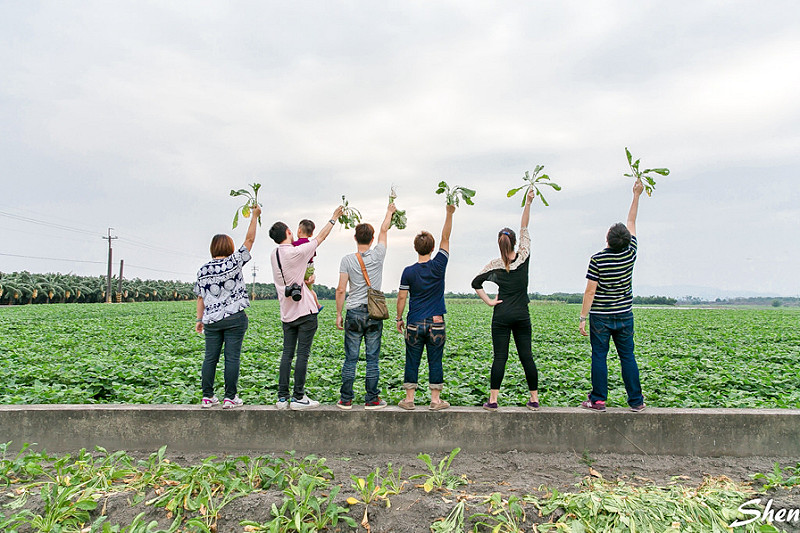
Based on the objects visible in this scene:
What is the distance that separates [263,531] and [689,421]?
3757 millimetres

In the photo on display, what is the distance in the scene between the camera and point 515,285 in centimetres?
479

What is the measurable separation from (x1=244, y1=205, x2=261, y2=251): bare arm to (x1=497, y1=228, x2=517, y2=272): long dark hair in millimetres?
2361

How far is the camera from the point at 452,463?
4.34m

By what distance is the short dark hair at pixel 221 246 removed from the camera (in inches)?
191

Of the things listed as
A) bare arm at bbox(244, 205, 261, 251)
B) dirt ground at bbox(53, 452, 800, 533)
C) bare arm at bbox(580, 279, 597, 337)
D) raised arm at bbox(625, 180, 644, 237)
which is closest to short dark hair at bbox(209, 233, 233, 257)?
bare arm at bbox(244, 205, 261, 251)

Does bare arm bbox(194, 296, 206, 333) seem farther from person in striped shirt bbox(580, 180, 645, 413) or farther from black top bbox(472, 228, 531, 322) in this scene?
person in striped shirt bbox(580, 180, 645, 413)

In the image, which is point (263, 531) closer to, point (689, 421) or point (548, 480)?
point (548, 480)

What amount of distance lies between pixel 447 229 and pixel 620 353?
2.04 meters

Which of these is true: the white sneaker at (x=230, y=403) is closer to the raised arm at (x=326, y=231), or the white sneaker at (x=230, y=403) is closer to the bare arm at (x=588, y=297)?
the raised arm at (x=326, y=231)

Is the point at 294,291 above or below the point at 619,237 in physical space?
below

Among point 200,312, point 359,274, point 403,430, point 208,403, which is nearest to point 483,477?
point 403,430

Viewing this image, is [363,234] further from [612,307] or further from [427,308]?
[612,307]

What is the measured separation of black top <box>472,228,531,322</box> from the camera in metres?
4.78

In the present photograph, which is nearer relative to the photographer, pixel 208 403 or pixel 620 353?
pixel 208 403
